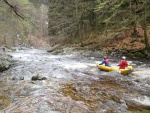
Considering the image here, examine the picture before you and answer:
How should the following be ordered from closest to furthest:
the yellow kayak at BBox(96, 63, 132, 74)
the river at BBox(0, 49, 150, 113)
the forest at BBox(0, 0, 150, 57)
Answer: the river at BBox(0, 49, 150, 113) → the forest at BBox(0, 0, 150, 57) → the yellow kayak at BBox(96, 63, 132, 74)

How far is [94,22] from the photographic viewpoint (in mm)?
30047

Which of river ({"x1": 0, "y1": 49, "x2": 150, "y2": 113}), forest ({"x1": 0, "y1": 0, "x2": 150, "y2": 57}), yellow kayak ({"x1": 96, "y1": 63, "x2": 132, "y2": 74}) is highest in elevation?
forest ({"x1": 0, "y1": 0, "x2": 150, "y2": 57})

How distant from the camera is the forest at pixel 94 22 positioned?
757 cm

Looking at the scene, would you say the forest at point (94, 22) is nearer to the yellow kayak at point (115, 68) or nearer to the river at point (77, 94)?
the river at point (77, 94)

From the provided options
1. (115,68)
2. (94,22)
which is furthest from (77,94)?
(94,22)

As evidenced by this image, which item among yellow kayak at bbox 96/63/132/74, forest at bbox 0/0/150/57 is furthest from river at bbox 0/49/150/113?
forest at bbox 0/0/150/57

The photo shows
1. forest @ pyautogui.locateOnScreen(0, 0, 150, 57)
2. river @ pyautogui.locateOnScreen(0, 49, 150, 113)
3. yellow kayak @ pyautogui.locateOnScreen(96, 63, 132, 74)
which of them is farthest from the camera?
yellow kayak @ pyautogui.locateOnScreen(96, 63, 132, 74)

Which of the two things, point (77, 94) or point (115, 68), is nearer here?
point (77, 94)

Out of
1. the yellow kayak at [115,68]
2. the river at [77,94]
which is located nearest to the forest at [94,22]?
the river at [77,94]

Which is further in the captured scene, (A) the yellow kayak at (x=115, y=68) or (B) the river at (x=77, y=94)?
(A) the yellow kayak at (x=115, y=68)

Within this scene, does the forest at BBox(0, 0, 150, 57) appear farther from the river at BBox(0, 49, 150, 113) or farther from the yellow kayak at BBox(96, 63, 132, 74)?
the yellow kayak at BBox(96, 63, 132, 74)

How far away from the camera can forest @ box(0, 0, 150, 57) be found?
7566 mm

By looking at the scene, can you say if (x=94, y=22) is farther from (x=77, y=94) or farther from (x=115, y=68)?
(x=77, y=94)

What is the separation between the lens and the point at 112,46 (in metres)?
21.8
